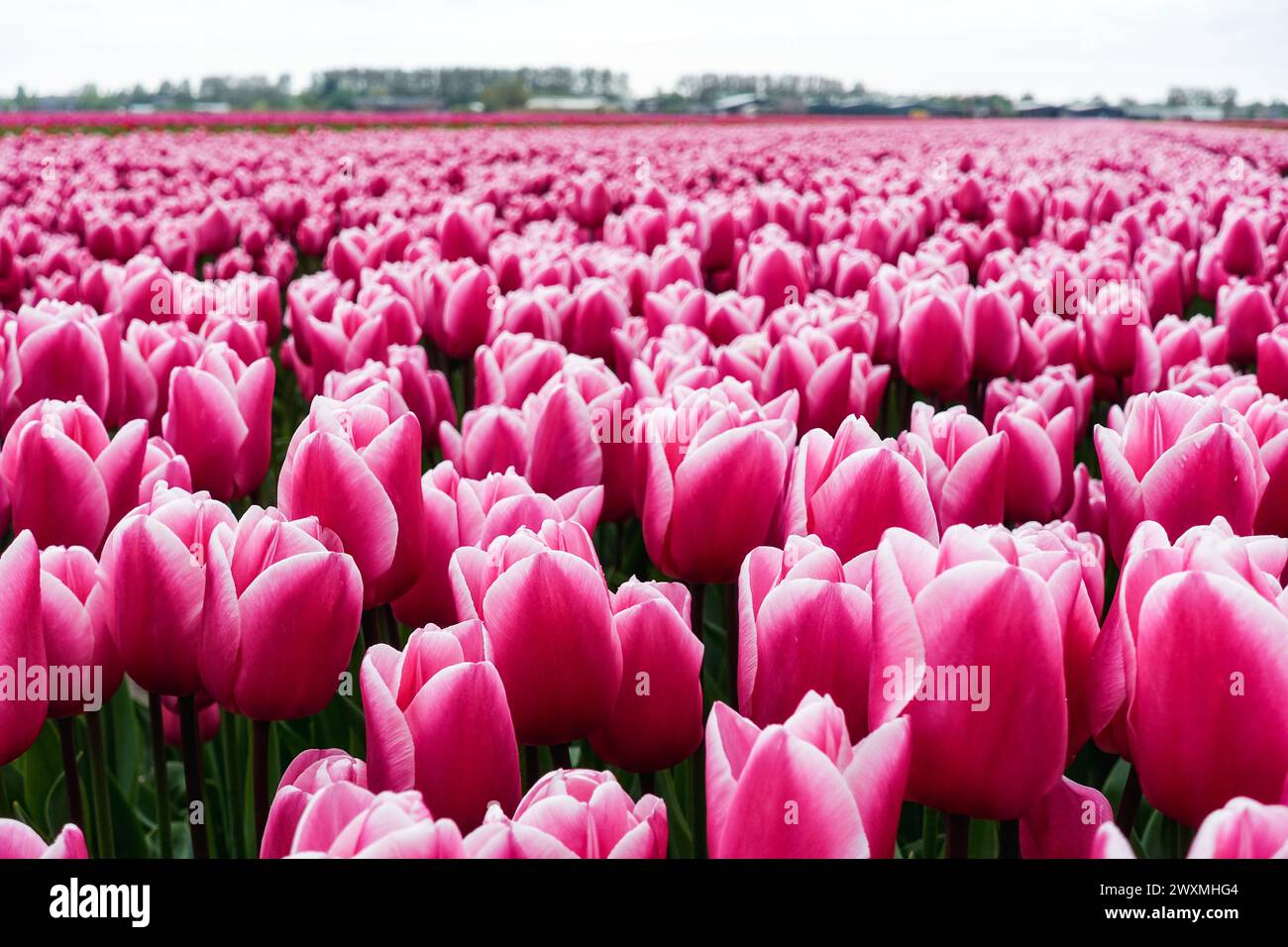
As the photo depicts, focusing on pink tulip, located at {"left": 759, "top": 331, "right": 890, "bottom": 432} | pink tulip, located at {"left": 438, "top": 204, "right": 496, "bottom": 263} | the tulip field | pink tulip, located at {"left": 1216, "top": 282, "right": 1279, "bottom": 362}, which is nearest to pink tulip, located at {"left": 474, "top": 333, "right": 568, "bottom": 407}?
the tulip field

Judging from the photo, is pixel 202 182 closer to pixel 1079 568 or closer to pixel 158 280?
pixel 158 280

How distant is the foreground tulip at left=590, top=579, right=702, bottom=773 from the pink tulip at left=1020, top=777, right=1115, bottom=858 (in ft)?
1.27

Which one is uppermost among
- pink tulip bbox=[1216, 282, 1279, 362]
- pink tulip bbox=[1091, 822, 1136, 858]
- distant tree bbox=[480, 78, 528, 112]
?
distant tree bbox=[480, 78, 528, 112]

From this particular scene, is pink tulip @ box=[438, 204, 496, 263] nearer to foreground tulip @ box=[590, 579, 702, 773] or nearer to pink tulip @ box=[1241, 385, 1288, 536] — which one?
pink tulip @ box=[1241, 385, 1288, 536]

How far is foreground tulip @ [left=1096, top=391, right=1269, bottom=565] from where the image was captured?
A: 1634 mm

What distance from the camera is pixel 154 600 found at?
1.37 meters

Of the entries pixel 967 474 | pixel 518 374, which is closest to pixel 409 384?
pixel 518 374

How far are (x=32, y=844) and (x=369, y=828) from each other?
0.33m

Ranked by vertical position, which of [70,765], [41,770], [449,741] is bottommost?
[41,770]

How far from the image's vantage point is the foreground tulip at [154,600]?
1.37 m

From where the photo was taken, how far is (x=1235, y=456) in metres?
1.62

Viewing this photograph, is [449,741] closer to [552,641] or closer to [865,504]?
[552,641]
